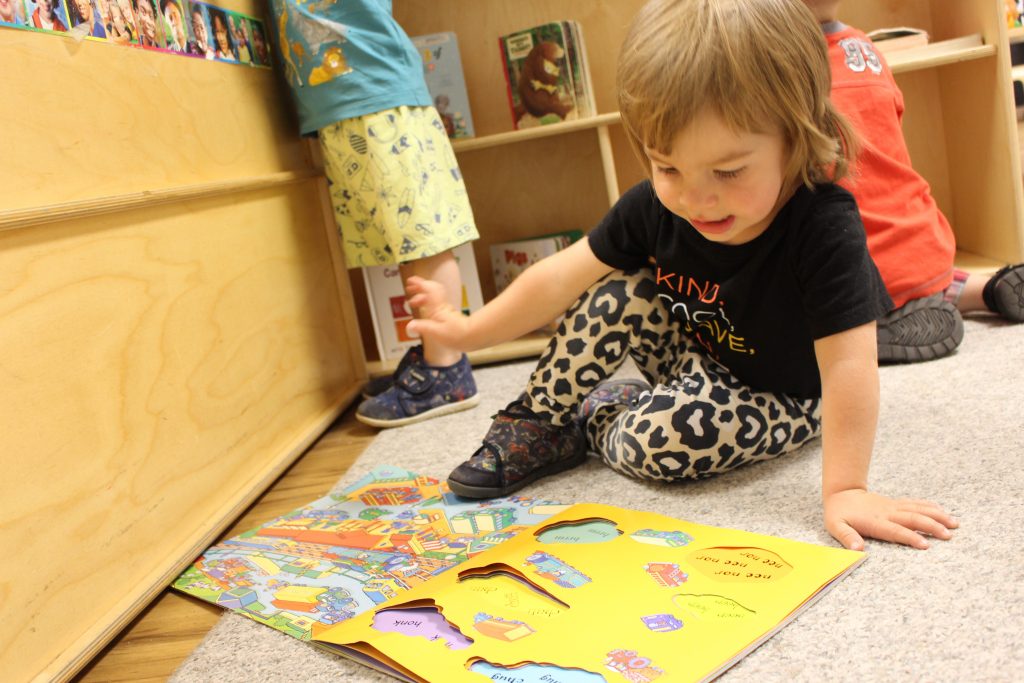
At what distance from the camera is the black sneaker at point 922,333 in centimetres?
120

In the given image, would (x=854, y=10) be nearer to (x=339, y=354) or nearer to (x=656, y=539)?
(x=339, y=354)

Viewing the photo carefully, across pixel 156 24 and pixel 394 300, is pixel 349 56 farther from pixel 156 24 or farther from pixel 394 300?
pixel 394 300

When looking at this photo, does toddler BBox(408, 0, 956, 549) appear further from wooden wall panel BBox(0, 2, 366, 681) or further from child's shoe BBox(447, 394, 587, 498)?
wooden wall panel BBox(0, 2, 366, 681)

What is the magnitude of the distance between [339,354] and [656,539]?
0.89 m

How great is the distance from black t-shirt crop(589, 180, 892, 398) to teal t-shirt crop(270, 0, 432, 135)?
1.63ft

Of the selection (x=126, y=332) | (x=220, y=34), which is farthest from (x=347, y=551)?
(x=220, y=34)

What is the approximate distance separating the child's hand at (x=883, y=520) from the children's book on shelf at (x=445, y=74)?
112cm

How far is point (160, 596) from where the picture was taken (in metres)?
0.89

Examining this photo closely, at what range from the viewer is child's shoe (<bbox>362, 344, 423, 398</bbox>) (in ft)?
4.59

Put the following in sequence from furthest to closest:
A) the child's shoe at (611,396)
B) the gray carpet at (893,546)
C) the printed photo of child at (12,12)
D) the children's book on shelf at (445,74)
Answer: the children's book on shelf at (445,74), the child's shoe at (611,396), the printed photo of child at (12,12), the gray carpet at (893,546)

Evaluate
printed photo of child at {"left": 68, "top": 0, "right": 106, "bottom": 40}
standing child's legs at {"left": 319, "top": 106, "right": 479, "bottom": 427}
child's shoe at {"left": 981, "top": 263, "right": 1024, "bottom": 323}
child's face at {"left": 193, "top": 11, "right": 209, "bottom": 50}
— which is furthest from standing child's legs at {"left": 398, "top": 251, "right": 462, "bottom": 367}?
child's shoe at {"left": 981, "top": 263, "right": 1024, "bottom": 323}

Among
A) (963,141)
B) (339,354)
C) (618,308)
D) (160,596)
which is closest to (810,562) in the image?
(618,308)

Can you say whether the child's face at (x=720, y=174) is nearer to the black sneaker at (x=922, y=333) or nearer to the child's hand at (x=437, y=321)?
the child's hand at (x=437, y=321)

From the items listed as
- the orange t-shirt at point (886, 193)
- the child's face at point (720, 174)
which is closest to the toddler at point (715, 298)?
the child's face at point (720, 174)
